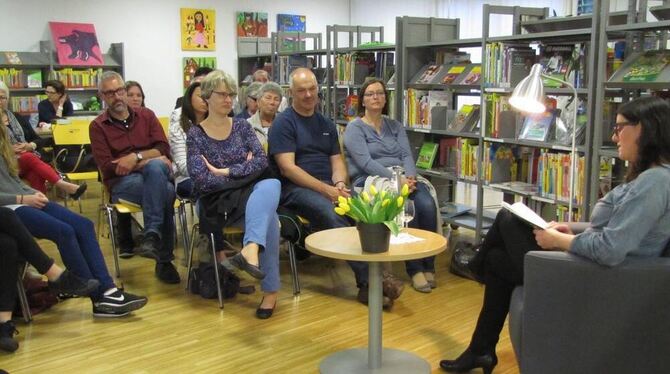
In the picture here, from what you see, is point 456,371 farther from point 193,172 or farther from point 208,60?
point 208,60

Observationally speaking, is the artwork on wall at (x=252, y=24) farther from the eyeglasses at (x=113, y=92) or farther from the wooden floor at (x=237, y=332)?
the wooden floor at (x=237, y=332)

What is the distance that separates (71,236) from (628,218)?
2654mm

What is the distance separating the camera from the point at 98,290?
345 centimetres

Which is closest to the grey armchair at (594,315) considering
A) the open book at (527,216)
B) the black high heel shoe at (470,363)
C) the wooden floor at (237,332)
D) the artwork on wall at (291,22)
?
the open book at (527,216)

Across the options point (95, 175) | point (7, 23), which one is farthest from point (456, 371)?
point (7, 23)

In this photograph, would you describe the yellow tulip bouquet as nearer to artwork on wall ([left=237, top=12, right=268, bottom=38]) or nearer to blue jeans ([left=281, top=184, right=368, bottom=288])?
blue jeans ([left=281, top=184, right=368, bottom=288])

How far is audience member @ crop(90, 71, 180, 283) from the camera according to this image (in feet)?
13.0

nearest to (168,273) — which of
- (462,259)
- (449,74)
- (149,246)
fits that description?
(149,246)

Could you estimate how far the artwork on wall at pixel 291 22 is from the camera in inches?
392

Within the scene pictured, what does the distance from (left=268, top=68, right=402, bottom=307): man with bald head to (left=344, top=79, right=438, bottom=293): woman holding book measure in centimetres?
12

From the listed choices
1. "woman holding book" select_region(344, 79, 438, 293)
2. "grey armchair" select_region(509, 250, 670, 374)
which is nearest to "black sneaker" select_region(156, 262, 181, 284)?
"woman holding book" select_region(344, 79, 438, 293)

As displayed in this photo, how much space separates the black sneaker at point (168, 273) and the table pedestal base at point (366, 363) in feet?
5.03

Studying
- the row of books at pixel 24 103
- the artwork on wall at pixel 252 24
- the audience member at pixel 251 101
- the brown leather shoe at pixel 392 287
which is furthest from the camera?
the artwork on wall at pixel 252 24

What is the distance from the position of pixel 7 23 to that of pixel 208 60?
8.68 feet
